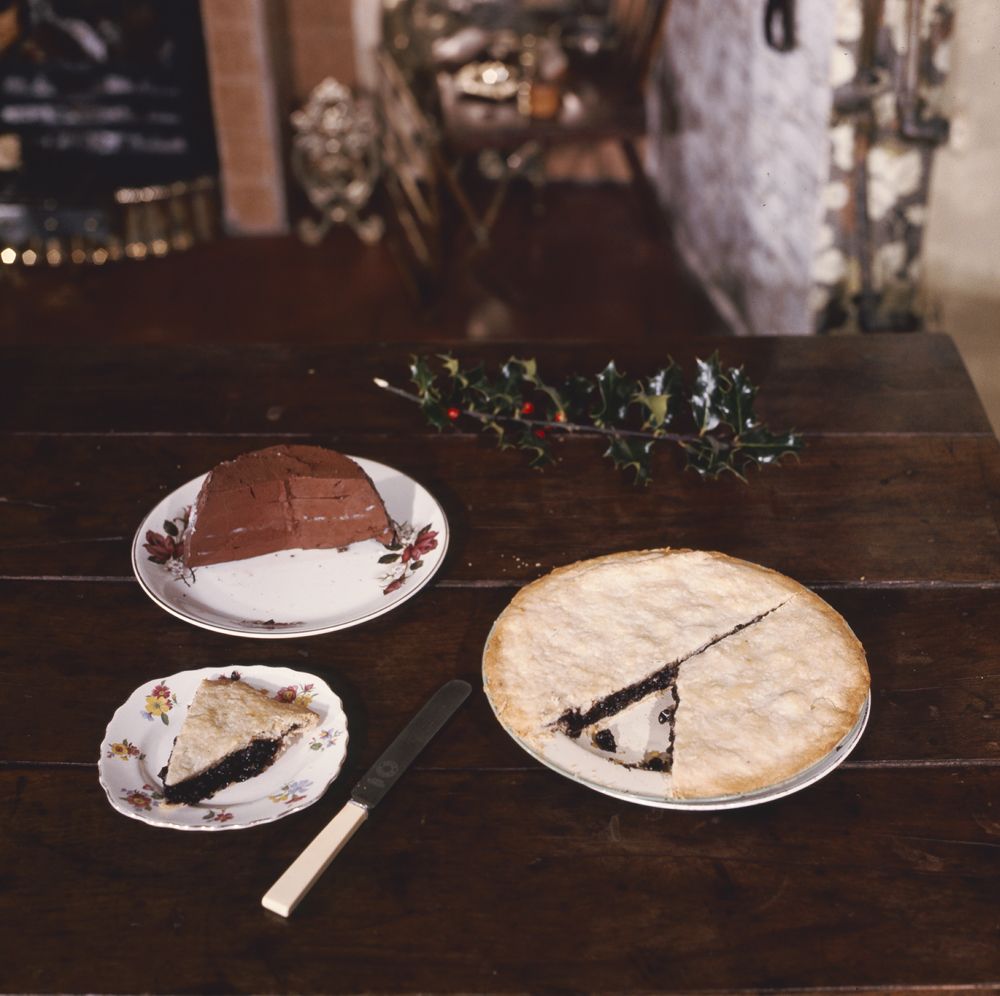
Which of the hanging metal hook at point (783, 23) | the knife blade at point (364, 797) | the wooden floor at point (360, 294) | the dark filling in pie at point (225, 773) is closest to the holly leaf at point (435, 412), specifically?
the knife blade at point (364, 797)

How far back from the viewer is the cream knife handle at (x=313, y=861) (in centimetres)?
97

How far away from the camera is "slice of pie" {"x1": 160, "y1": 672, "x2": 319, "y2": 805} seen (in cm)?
108

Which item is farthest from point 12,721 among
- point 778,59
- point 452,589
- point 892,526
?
point 778,59

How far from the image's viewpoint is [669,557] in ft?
4.34

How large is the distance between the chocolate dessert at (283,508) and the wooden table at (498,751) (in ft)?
0.36

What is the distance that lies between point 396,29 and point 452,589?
4.03 metres

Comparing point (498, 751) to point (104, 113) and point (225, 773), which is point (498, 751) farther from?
point (104, 113)

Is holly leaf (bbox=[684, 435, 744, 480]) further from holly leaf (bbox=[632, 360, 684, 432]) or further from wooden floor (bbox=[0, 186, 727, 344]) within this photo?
wooden floor (bbox=[0, 186, 727, 344])

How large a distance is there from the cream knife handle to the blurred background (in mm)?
2073

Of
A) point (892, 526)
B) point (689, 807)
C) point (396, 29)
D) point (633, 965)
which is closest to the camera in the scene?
point (633, 965)

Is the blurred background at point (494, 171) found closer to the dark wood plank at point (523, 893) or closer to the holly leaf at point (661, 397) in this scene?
the holly leaf at point (661, 397)

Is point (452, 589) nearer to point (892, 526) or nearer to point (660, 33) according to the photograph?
point (892, 526)

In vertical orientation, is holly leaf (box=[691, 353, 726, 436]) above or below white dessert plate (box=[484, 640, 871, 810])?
above

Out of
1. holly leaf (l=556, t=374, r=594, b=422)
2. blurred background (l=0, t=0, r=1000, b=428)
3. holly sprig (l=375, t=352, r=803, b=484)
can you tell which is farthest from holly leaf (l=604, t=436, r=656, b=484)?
blurred background (l=0, t=0, r=1000, b=428)
